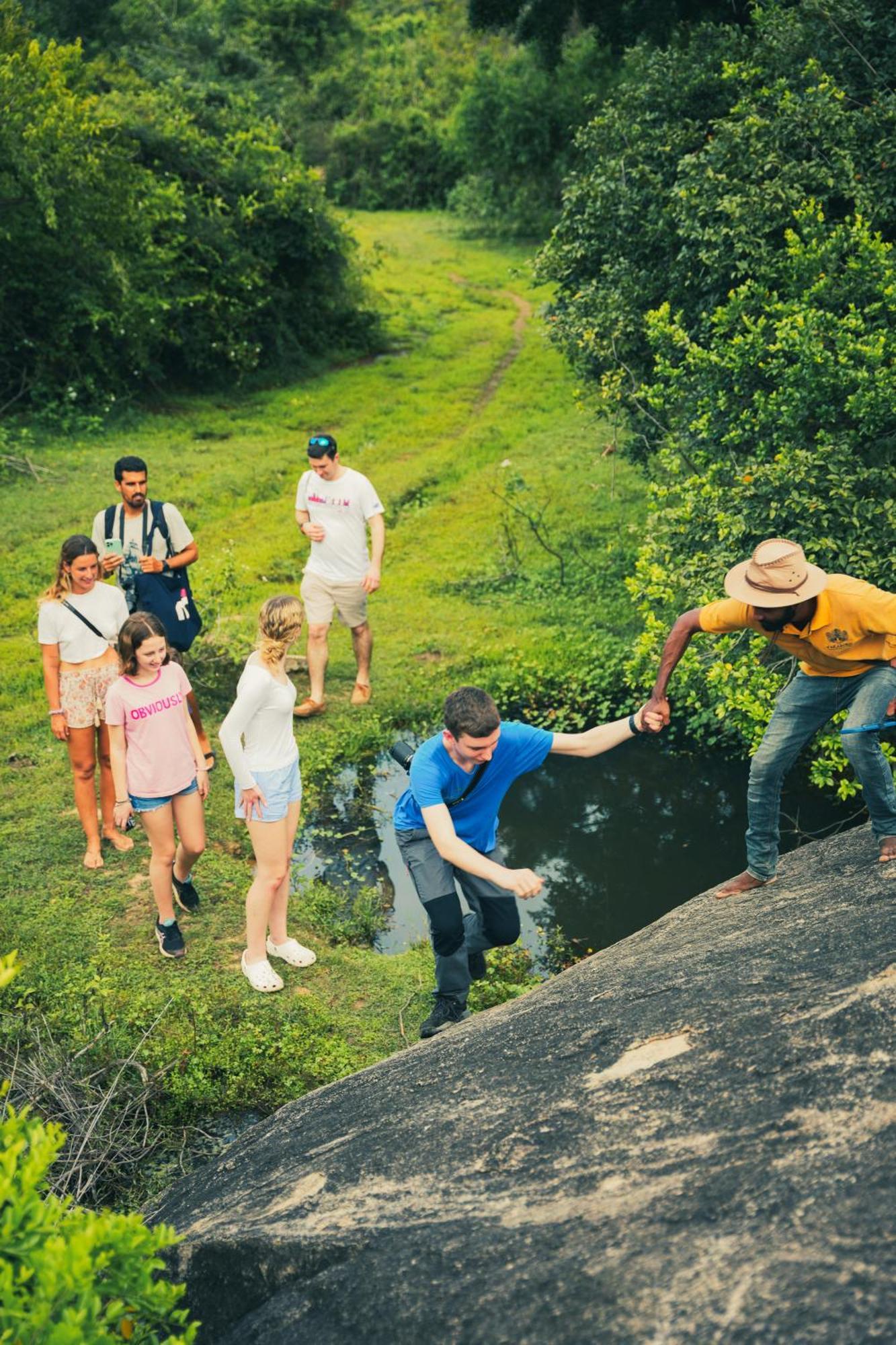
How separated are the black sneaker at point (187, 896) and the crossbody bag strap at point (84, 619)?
156cm

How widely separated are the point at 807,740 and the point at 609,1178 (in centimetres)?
292

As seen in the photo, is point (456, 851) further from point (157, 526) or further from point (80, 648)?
point (157, 526)

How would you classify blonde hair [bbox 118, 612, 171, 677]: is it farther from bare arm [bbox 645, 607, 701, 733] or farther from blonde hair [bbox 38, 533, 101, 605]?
bare arm [bbox 645, 607, 701, 733]

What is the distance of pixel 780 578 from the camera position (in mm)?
5324

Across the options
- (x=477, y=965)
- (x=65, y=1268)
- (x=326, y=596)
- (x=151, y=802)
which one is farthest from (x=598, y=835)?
(x=65, y=1268)

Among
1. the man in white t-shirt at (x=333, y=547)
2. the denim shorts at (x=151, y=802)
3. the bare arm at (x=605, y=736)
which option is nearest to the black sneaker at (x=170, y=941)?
the denim shorts at (x=151, y=802)

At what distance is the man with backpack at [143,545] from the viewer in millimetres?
8086

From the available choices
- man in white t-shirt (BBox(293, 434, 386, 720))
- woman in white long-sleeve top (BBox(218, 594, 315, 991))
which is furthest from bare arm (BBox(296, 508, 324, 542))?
woman in white long-sleeve top (BBox(218, 594, 315, 991))

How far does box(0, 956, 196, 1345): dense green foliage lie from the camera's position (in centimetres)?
276

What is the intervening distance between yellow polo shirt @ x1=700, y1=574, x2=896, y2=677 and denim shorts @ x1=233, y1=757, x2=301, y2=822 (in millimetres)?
2331

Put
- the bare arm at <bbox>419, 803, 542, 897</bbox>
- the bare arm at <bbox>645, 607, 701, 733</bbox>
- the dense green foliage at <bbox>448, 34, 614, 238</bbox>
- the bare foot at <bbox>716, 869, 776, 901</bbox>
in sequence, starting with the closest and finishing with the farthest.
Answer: the bare arm at <bbox>419, 803, 542, 897</bbox>
the bare arm at <bbox>645, 607, 701, 733</bbox>
the bare foot at <bbox>716, 869, 776, 901</bbox>
the dense green foliage at <bbox>448, 34, 614, 238</bbox>

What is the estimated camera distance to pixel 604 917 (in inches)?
321

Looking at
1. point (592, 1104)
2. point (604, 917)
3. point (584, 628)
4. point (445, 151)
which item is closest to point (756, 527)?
point (604, 917)

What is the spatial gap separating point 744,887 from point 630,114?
1015 centimetres
